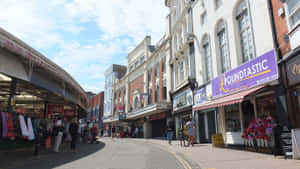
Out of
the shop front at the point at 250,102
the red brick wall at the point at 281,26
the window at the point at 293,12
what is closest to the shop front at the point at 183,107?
the shop front at the point at 250,102

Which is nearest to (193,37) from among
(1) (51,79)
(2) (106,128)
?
(1) (51,79)

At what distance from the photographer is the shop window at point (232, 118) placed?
13055 millimetres

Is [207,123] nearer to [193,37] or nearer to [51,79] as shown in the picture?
[193,37]

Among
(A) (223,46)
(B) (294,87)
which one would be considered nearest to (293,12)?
(B) (294,87)

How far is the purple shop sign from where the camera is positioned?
31.6 feet

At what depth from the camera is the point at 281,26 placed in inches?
368

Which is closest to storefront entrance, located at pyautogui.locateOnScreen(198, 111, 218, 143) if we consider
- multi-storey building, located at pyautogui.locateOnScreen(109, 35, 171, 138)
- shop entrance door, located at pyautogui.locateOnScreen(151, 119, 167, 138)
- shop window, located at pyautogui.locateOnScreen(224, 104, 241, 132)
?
shop window, located at pyautogui.locateOnScreen(224, 104, 241, 132)

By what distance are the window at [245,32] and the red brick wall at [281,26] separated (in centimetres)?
203

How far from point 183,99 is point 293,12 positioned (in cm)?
1361

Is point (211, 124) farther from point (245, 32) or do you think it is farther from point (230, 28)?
point (245, 32)

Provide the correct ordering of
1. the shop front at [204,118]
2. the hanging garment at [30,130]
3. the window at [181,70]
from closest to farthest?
the hanging garment at [30,130] → the shop front at [204,118] → the window at [181,70]

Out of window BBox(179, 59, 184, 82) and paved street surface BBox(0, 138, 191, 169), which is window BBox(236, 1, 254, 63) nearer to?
paved street surface BBox(0, 138, 191, 169)

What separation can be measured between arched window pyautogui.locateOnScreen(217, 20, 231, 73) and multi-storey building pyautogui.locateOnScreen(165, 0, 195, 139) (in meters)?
4.20

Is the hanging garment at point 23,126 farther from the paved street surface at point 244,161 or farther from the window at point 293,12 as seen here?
the window at point 293,12
